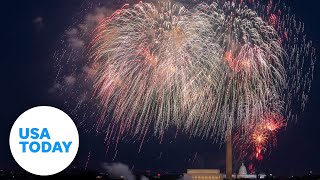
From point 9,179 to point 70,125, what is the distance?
92.6 meters

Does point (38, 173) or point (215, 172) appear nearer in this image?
point (38, 173)

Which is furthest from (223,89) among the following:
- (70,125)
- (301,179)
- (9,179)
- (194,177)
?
(301,179)

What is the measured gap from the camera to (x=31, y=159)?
23141 mm

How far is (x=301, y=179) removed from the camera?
180 m

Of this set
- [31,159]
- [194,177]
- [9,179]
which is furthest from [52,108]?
[194,177]

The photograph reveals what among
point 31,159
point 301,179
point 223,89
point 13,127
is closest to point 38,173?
point 31,159

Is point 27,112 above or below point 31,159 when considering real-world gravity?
above

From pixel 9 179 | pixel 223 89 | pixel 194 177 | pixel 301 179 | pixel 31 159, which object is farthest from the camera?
pixel 301 179

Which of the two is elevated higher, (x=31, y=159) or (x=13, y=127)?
(x=13, y=127)

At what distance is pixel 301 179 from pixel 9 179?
108m

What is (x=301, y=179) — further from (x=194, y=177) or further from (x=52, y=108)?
(x=52, y=108)

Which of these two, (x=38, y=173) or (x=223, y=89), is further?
(x=223, y=89)

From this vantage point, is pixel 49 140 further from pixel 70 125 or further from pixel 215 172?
pixel 215 172

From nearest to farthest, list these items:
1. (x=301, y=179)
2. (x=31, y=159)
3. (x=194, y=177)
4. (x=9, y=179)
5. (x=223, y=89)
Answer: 1. (x=31, y=159)
2. (x=223, y=89)
3. (x=9, y=179)
4. (x=194, y=177)
5. (x=301, y=179)
